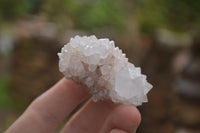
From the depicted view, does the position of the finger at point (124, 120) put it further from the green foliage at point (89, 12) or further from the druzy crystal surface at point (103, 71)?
the green foliage at point (89, 12)

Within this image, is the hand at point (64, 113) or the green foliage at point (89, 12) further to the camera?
the green foliage at point (89, 12)

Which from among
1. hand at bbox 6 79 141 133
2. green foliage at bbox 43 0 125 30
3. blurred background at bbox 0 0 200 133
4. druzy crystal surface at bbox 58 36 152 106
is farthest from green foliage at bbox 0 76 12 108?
druzy crystal surface at bbox 58 36 152 106

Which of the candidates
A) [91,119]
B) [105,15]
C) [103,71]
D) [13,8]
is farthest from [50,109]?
[13,8]

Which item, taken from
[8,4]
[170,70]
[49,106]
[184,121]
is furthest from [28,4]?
[49,106]

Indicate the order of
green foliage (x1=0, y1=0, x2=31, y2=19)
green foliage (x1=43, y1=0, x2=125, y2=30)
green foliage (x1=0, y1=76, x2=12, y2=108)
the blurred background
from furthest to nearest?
green foliage (x1=0, y1=0, x2=31, y2=19)
green foliage (x1=43, y1=0, x2=125, y2=30)
green foliage (x1=0, y1=76, x2=12, y2=108)
the blurred background

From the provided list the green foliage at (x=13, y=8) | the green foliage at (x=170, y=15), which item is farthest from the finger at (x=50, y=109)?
the green foliage at (x=13, y=8)

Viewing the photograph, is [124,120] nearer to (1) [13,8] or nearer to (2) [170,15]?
(2) [170,15]

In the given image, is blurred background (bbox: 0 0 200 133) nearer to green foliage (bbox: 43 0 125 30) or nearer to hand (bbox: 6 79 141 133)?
green foliage (bbox: 43 0 125 30)
